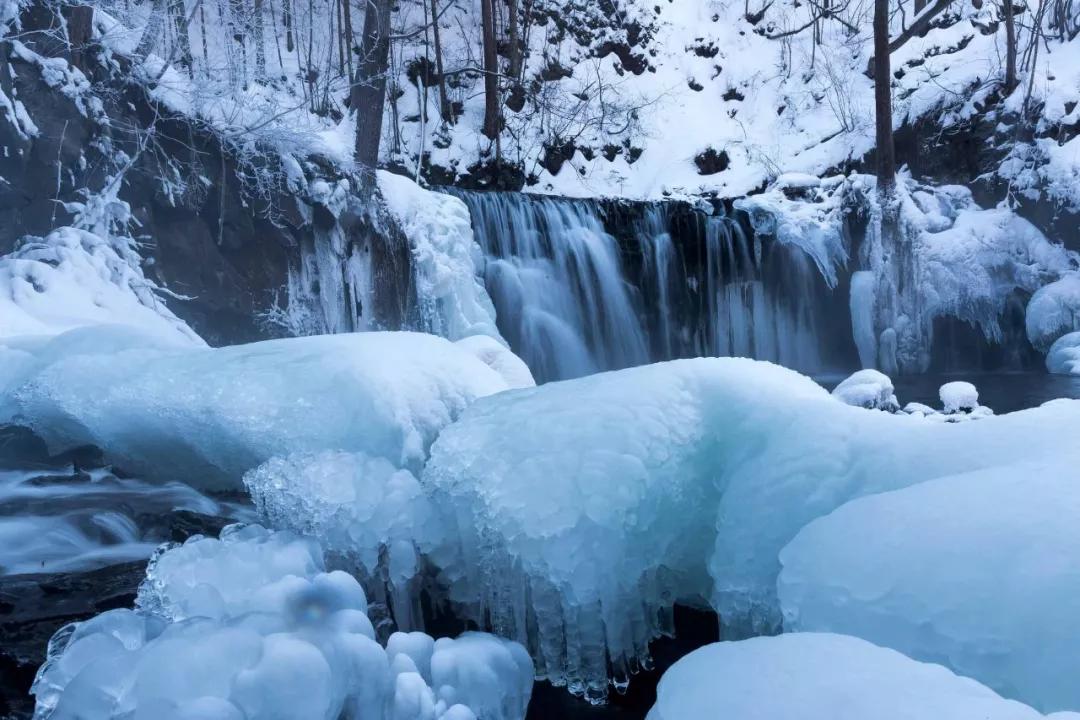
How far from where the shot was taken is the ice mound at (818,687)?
1.12 metres

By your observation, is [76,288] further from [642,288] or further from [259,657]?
[642,288]

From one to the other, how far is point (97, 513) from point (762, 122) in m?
12.7

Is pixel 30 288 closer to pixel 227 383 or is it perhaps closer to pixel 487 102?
pixel 227 383

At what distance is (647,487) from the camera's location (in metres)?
2.41

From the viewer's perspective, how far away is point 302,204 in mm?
6750

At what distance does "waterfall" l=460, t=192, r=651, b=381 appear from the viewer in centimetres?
798

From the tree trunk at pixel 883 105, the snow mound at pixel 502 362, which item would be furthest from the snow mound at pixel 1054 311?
the snow mound at pixel 502 362

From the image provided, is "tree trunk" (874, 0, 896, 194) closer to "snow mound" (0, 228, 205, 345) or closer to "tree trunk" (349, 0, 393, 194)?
"tree trunk" (349, 0, 393, 194)

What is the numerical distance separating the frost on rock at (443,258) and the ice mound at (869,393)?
10.1 ft

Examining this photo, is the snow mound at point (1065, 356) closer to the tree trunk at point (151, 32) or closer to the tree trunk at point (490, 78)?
the tree trunk at point (490, 78)

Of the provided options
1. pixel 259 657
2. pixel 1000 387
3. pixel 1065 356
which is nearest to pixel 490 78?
pixel 1000 387

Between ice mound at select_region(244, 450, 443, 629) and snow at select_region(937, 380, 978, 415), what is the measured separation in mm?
4880

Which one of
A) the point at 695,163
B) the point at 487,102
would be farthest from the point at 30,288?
the point at 695,163

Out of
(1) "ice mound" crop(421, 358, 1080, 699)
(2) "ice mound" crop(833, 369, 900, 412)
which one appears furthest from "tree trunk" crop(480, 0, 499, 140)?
(1) "ice mound" crop(421, 358, 1080, 699)
